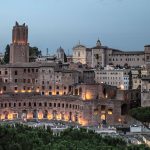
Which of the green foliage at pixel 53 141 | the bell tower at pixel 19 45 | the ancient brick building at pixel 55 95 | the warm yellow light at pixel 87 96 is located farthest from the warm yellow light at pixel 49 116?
the green foliage at pixel 53 141

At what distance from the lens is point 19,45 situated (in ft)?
258

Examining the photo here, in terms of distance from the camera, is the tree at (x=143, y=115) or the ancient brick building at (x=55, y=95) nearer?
the tree at (x=143, y=115)

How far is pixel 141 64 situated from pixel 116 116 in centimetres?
2341

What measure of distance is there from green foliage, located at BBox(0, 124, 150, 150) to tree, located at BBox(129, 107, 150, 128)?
1403cm

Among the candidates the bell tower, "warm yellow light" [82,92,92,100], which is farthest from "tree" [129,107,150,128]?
the bell tower

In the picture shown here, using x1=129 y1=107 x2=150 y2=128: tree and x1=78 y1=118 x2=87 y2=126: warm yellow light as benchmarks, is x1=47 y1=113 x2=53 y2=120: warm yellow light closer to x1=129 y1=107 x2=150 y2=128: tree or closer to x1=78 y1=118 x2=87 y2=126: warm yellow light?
x1=78 y1=118 x2=87 y2=126: warm yellow light

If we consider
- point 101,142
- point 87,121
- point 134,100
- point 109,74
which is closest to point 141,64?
point 109,74

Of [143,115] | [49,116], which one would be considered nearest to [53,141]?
[143,115]

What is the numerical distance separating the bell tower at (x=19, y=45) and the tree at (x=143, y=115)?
2262 centimetres

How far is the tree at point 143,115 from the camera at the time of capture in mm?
59344

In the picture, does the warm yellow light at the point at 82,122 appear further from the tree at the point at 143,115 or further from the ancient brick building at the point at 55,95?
the tree at the point at 143,115

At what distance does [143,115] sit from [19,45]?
25.3 meters

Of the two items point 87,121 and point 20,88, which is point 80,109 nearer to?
point 87,121

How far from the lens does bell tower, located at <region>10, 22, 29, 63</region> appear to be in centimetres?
7844
